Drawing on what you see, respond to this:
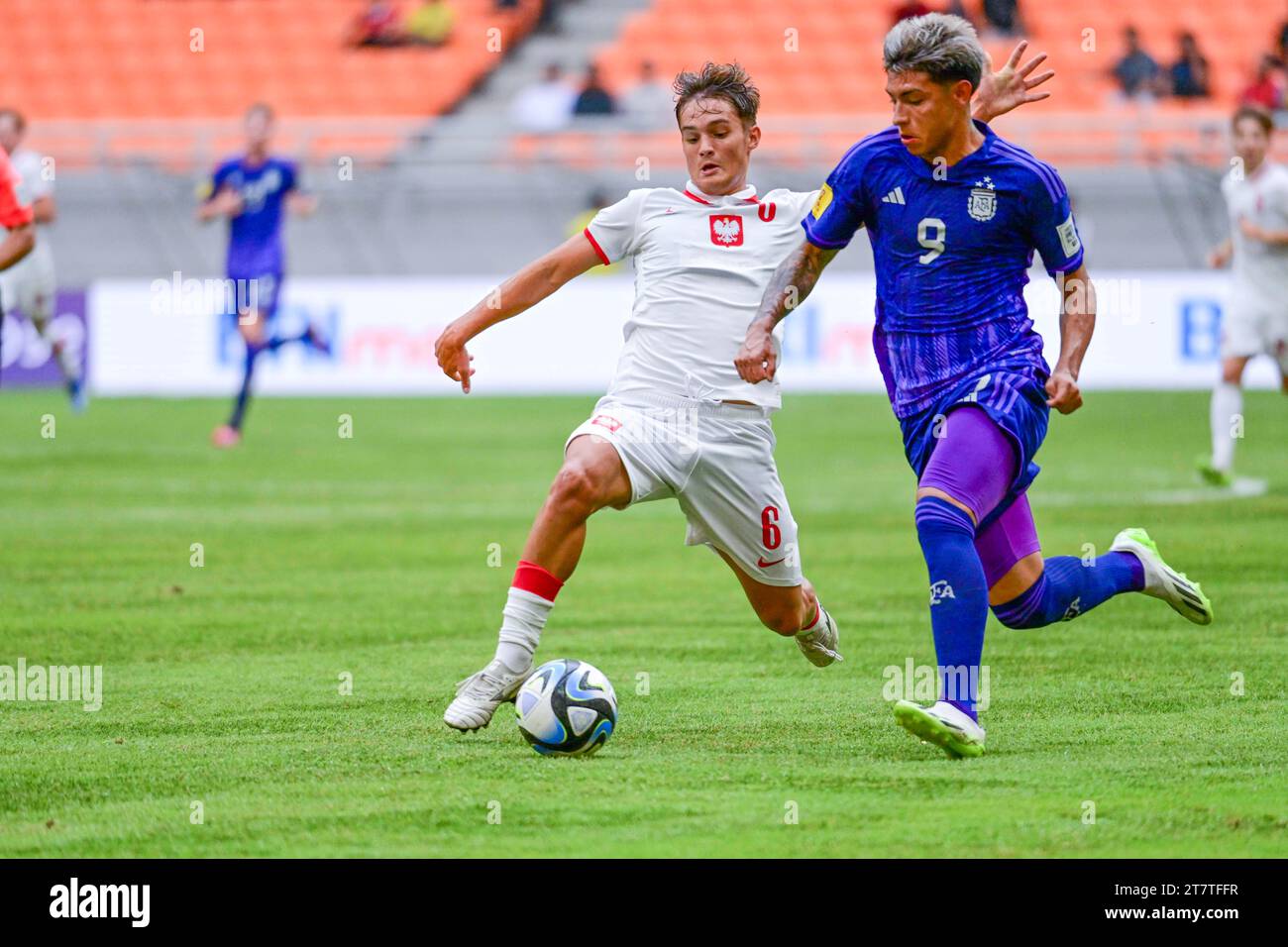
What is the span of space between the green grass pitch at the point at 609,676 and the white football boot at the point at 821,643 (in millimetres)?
142

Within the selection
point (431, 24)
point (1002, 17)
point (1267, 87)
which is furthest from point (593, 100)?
point (1267, 87)

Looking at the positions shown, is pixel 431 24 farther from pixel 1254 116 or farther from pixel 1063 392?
pixel 1063 392

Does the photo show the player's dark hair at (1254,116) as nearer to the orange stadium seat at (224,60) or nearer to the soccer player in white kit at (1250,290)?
the soccer player in white kit at (1250,290)

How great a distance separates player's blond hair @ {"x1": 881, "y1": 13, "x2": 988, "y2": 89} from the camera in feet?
18.4

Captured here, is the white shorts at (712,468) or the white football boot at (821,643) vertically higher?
the white shorts at (712,468)

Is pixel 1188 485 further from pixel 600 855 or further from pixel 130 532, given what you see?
pixel 600 855

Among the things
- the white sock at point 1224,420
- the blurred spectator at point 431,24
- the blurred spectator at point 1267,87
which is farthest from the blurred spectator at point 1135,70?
the white sock at point 1224,420

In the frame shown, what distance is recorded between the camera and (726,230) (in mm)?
6293

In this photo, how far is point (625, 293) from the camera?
21312 millimetres

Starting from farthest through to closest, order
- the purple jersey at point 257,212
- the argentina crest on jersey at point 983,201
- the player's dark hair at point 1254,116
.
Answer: the purple jersey at point 257,212, the player's dark hair at point 1254,116, the argentina crest on jersey at point 983,201

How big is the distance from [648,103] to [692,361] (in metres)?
18.5

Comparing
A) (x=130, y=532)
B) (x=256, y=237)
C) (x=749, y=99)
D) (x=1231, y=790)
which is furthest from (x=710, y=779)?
(x=256, y=237)

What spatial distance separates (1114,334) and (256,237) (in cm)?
932

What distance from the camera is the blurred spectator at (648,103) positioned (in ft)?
78.3
